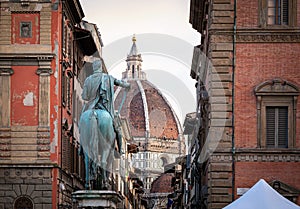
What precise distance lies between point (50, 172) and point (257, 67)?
1101 centimetres

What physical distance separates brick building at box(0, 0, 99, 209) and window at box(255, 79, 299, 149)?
10.2 meters

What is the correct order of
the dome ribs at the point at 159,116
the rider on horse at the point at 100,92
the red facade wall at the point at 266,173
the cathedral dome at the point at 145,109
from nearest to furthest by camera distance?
the rider on horse at the point at 100,92
the red facade wall at the point at 266,173
the cathedral dome at the point at 145,109
the dome ribs at the point at 159,116

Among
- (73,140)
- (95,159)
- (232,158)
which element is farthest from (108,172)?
(73,140)

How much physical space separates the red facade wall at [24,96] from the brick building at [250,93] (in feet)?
30.9

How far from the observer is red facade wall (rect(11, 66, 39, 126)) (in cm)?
4294

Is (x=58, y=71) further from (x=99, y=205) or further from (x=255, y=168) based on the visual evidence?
(x=99, y=205)

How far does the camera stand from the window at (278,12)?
3756 centimetres

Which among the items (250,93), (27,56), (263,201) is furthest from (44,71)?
(263,201)

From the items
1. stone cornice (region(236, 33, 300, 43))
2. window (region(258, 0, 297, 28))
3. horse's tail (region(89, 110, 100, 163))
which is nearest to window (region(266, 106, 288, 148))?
stone cornice (region(236, 33, 300, 43))

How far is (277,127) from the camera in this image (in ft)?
122

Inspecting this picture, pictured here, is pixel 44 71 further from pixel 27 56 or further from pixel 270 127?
pixel 270 127

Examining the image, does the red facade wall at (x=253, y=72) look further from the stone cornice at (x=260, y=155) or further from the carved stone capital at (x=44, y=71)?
the carved stone capital at (x=44, y=71)

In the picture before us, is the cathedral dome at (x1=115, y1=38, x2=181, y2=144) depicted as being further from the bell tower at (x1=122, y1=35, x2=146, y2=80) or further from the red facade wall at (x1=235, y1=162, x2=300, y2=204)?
the red facade wall at (x1=235, y1=162, x2=300, y2=204)

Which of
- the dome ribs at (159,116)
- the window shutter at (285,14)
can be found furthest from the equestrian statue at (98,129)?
the dome ribs at (159,116)
